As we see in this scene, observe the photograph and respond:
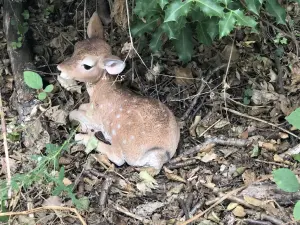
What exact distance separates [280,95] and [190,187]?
3.88 ft

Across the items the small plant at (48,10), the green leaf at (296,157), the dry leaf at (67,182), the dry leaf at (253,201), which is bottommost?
the dry leaf at (67,182)

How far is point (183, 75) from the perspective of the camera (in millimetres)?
4262

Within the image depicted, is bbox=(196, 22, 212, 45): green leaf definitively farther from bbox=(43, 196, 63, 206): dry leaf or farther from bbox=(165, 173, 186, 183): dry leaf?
bbox=(43, 196, 63, 206): dry leaf

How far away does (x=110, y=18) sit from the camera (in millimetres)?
4238

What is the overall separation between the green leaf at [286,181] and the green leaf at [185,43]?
4.14 ft

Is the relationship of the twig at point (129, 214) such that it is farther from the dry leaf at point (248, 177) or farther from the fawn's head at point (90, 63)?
the fawn's head at point (90, 63)

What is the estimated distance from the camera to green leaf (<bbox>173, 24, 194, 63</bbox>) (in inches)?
146

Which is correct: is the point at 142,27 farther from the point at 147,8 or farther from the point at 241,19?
the point at 241,19

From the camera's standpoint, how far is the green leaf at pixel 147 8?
3.22 m

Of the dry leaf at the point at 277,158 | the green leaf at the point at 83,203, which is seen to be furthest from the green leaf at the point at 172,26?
the green leaf at the point at 83,203

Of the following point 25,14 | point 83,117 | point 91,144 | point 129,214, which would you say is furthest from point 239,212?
point 25,14

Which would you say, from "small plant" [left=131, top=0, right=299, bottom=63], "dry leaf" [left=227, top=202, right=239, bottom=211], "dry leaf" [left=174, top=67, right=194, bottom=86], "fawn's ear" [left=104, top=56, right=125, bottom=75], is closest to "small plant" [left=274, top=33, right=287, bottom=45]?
"small plant" [left=131, top=0, right=299, bottom=63]

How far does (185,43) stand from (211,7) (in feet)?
2.78

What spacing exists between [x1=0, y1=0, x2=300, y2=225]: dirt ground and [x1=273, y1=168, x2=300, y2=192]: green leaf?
1.36ft
